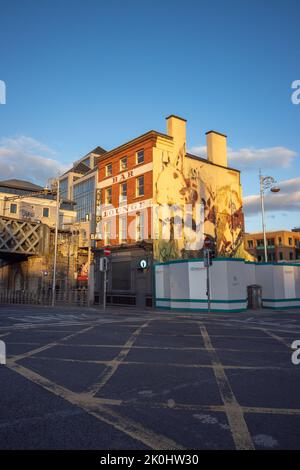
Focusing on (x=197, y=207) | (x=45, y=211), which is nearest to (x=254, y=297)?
(x=197, y=207)

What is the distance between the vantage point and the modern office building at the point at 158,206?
91.7ft

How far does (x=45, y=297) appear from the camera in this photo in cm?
3122

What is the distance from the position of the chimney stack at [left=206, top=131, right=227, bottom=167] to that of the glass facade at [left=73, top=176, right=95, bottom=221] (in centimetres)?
5373

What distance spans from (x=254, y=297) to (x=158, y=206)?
10.2 m

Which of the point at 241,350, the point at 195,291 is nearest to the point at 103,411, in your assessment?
the point at 241,350

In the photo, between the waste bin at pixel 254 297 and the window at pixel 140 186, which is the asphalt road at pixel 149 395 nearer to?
the waste bin at pixel 254 297

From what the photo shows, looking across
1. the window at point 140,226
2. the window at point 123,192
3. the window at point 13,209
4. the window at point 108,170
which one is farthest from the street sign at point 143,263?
the window at point 13,209

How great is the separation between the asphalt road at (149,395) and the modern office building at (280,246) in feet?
244

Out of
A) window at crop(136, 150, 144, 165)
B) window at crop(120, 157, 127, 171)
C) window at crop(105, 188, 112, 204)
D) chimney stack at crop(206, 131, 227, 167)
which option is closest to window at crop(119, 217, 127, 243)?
window at crop(105, 188, 112, 204)

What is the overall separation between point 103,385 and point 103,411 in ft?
4.08

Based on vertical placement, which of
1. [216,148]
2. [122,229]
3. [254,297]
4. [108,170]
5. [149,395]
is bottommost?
[149,395]

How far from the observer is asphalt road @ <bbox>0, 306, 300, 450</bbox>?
3707mm

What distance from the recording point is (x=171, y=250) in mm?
28375

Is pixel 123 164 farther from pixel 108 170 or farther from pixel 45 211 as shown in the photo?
pixel 45 211
